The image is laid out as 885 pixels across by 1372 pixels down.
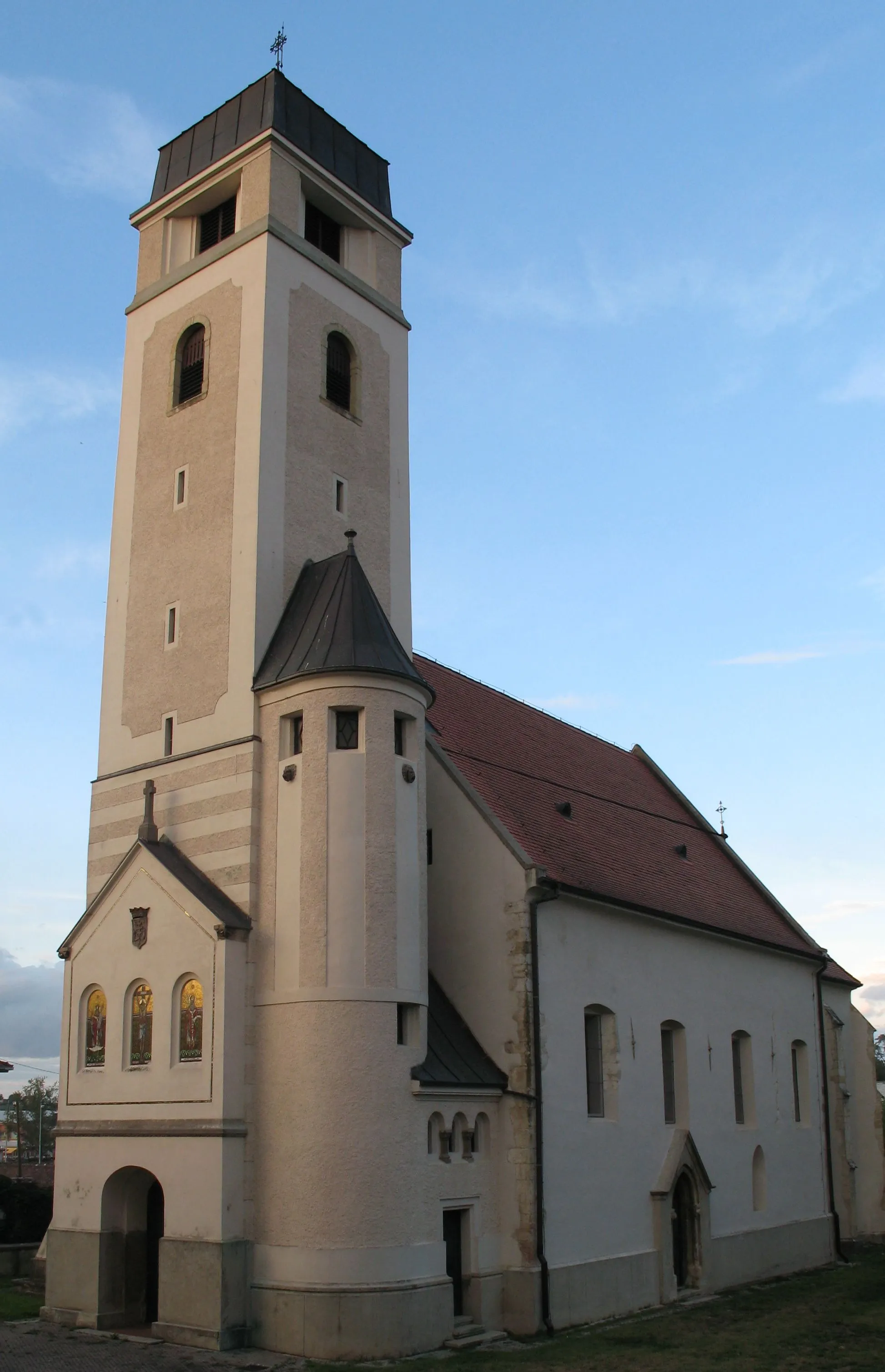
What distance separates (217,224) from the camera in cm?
2567

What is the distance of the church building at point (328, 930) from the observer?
18.4m

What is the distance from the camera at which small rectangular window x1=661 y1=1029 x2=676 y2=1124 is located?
81.6 ft

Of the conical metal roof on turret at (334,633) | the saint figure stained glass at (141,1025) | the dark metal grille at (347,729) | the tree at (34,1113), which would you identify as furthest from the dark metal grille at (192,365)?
the tree at (34,1113)

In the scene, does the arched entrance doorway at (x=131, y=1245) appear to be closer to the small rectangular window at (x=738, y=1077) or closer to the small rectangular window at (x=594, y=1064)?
the small rectangular window at (x=594, y=1064)

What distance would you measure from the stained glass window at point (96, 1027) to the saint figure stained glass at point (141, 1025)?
73cm

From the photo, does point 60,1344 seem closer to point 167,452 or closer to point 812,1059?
point 167,452

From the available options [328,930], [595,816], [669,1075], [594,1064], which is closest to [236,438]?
[328,930]

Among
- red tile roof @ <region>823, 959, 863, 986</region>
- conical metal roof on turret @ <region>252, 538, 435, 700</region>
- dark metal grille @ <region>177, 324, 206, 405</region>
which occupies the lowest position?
red tile roof @ <region>823, 959, 863, 986</region>

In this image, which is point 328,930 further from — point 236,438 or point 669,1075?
point 669,1075

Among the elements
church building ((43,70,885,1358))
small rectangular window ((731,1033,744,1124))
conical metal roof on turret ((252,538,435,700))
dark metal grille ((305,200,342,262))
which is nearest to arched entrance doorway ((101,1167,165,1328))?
church building ((43,70,885,1358))

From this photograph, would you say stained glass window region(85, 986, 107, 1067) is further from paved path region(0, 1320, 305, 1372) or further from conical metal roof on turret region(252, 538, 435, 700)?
conical metal roof on turret region(252, 538, 435, 700)

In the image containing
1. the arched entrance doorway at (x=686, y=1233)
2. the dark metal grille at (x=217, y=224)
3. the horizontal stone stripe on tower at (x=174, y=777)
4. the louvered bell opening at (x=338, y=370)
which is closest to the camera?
the horizontal stone stripe on tower at (x=174, y=777)

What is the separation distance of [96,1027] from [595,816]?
11599mm

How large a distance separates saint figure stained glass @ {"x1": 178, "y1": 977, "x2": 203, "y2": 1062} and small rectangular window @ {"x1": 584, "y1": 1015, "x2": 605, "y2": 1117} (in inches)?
271
